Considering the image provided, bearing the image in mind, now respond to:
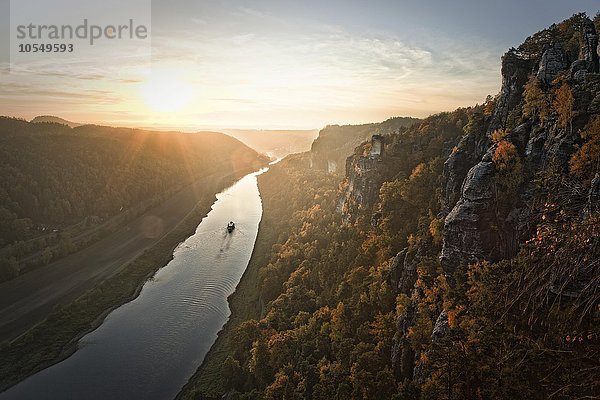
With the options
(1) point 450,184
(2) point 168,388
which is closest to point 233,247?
(2) point 168,388

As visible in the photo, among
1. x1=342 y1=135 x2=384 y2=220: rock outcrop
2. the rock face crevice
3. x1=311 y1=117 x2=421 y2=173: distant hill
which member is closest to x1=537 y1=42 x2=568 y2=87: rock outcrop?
the rock face crevice

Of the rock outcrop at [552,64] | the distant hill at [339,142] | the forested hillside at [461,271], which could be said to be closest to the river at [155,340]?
the forested hillside at [461,271]

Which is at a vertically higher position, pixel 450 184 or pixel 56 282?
pixel 450 184

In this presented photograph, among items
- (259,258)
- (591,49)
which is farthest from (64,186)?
(591,49)

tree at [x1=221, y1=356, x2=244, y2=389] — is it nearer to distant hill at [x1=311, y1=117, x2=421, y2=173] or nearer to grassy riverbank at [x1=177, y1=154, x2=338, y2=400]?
grassy riverbank at [x1=177, y1=154, x2=338, y2=400]

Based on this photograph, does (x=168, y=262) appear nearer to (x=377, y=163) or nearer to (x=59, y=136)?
(x=377, y=163)
